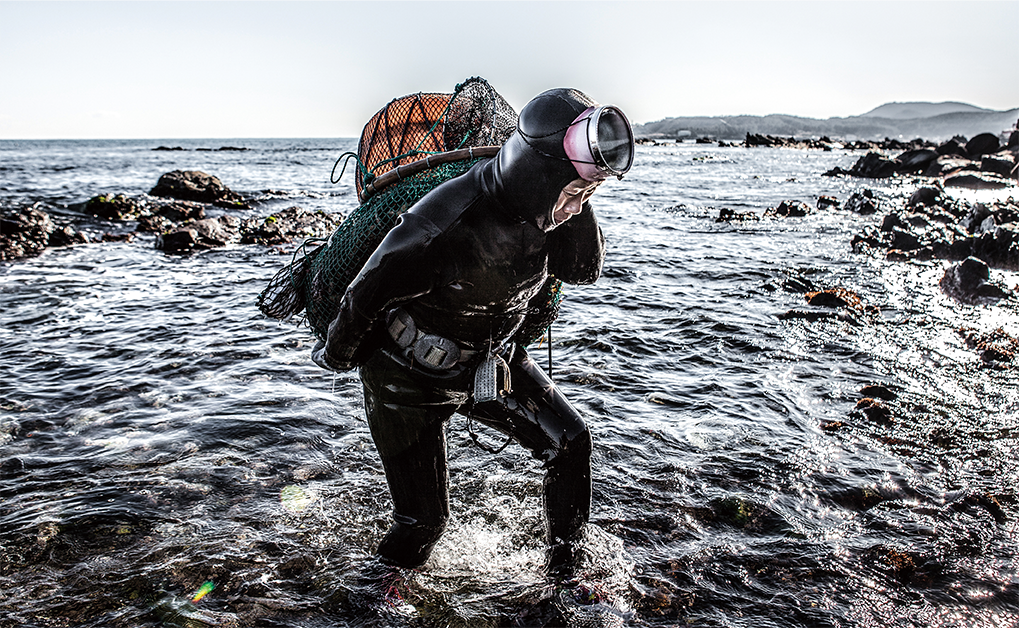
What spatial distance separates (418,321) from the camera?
3.05 meters

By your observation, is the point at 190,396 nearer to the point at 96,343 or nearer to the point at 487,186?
the point at 96,343

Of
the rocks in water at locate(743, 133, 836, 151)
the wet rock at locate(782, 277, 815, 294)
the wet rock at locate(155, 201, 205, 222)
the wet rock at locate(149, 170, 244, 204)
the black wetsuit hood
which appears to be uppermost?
the rocks in water at locate(743, 133, 836, 151)

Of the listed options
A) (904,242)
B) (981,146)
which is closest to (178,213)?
(904,242)

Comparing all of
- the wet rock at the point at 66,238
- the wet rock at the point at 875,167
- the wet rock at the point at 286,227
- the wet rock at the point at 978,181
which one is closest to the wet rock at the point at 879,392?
the wet rock at the point at 286,227

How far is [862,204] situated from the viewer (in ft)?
71.6

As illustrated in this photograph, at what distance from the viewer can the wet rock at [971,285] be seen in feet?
31.7

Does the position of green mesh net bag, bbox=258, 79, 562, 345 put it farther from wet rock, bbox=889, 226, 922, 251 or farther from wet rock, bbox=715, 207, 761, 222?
wet rock, bbox=715, 207, 761, 222

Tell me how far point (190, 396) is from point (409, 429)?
4331 millimetres

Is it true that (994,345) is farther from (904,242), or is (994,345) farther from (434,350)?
(904,242)

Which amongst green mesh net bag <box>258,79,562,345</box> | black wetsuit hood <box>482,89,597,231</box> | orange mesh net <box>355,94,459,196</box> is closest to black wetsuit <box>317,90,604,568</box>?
black wetsuit hood <box>482,89,597,231</box>

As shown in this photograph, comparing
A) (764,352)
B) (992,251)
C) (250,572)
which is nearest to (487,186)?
(250,572)

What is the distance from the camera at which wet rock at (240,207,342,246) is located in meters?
16.5

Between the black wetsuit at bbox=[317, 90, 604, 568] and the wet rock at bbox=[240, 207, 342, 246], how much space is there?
13348mm

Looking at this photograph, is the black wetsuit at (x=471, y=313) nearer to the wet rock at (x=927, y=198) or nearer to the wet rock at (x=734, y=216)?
the wet rock at (x=734, y=216)
